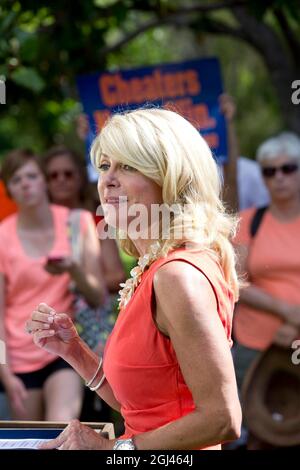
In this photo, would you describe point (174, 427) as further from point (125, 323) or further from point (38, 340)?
point (38, 340)

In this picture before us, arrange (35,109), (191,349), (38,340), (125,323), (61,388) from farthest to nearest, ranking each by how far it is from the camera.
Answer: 1. (35,109)
2. (61,388)
3. (38,340)
4. (125,323)
5. (191,349)

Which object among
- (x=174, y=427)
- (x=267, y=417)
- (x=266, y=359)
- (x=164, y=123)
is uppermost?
(x=164, y=123)

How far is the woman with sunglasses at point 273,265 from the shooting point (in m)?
4.54

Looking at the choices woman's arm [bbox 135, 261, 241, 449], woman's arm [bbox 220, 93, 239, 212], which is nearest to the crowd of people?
woman's arm [bbox 135, 261, 241, 449]

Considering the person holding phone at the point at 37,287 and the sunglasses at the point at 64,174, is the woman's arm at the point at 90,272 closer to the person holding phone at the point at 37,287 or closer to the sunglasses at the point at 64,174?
the person holding phone at the point at 37,287

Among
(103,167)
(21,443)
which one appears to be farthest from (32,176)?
(21,443)

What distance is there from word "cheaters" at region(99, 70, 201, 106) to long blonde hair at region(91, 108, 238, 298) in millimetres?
3354

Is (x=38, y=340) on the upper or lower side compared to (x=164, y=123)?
lower

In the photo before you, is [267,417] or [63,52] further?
[63,52]

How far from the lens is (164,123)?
206 cm

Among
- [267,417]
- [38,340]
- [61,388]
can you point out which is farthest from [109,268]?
[38,340]

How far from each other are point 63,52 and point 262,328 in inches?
85.0

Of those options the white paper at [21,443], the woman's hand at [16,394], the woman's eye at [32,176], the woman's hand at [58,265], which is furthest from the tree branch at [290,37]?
the white paper at [21,443]

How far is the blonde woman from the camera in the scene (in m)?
1.87
